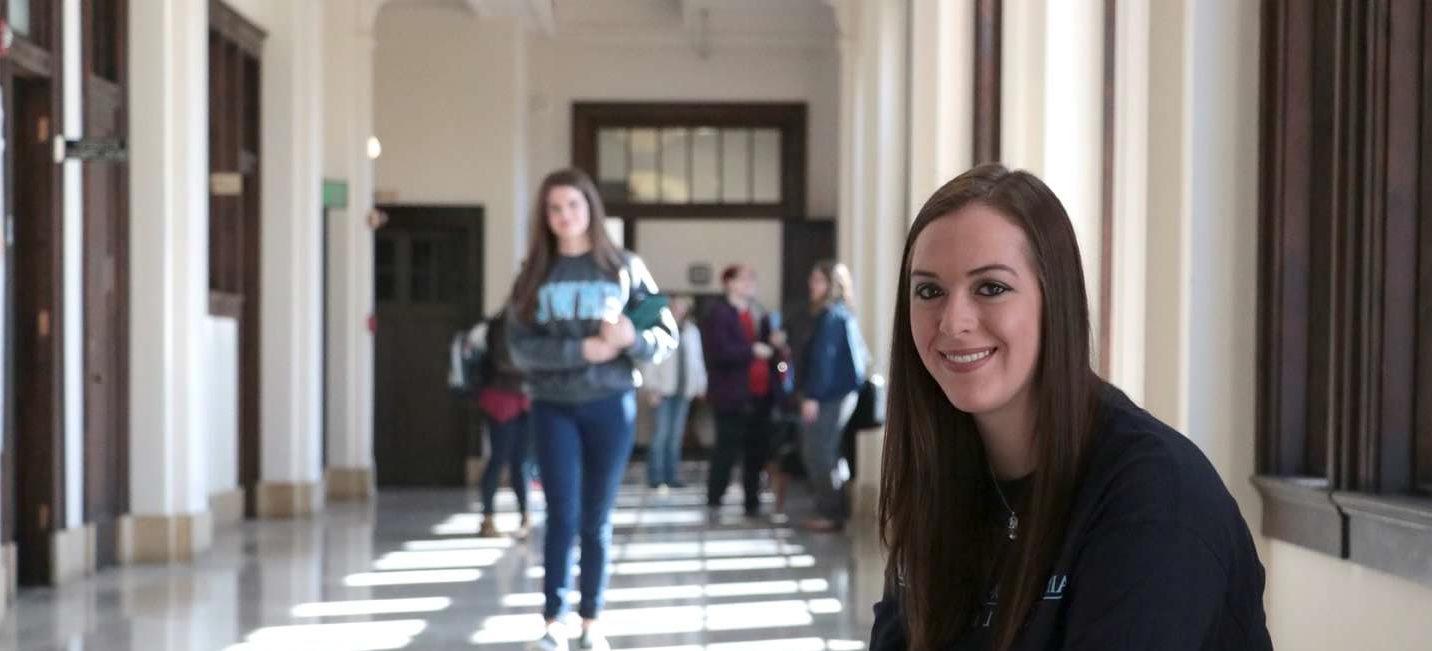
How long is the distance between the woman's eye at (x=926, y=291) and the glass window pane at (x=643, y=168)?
15510mm

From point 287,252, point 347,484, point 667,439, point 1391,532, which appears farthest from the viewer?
point 667,439

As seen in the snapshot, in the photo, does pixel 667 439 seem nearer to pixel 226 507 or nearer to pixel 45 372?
pixel 226 507

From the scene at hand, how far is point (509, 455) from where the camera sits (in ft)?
35.5

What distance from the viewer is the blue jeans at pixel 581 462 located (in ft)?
19.6

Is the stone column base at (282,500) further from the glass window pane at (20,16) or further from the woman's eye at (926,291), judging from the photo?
the woman's eye at (926,291)

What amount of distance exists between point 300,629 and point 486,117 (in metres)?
9.26

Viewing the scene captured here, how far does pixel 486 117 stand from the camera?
16.0 metres

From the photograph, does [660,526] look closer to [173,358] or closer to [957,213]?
[173,358]

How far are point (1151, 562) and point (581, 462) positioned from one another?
432 cm

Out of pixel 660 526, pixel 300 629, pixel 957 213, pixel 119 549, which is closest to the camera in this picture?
pixel 957 213

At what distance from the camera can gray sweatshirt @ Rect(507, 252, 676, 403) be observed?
6.00 metres

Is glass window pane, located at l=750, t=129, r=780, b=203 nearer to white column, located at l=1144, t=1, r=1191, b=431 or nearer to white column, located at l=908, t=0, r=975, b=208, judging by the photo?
white column, located at l=908, t=0, r=975, b=208

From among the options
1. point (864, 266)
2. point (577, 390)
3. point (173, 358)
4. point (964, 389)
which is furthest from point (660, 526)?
point (964, 389)

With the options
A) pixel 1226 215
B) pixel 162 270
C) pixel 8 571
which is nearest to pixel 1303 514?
pixel 1226 215
